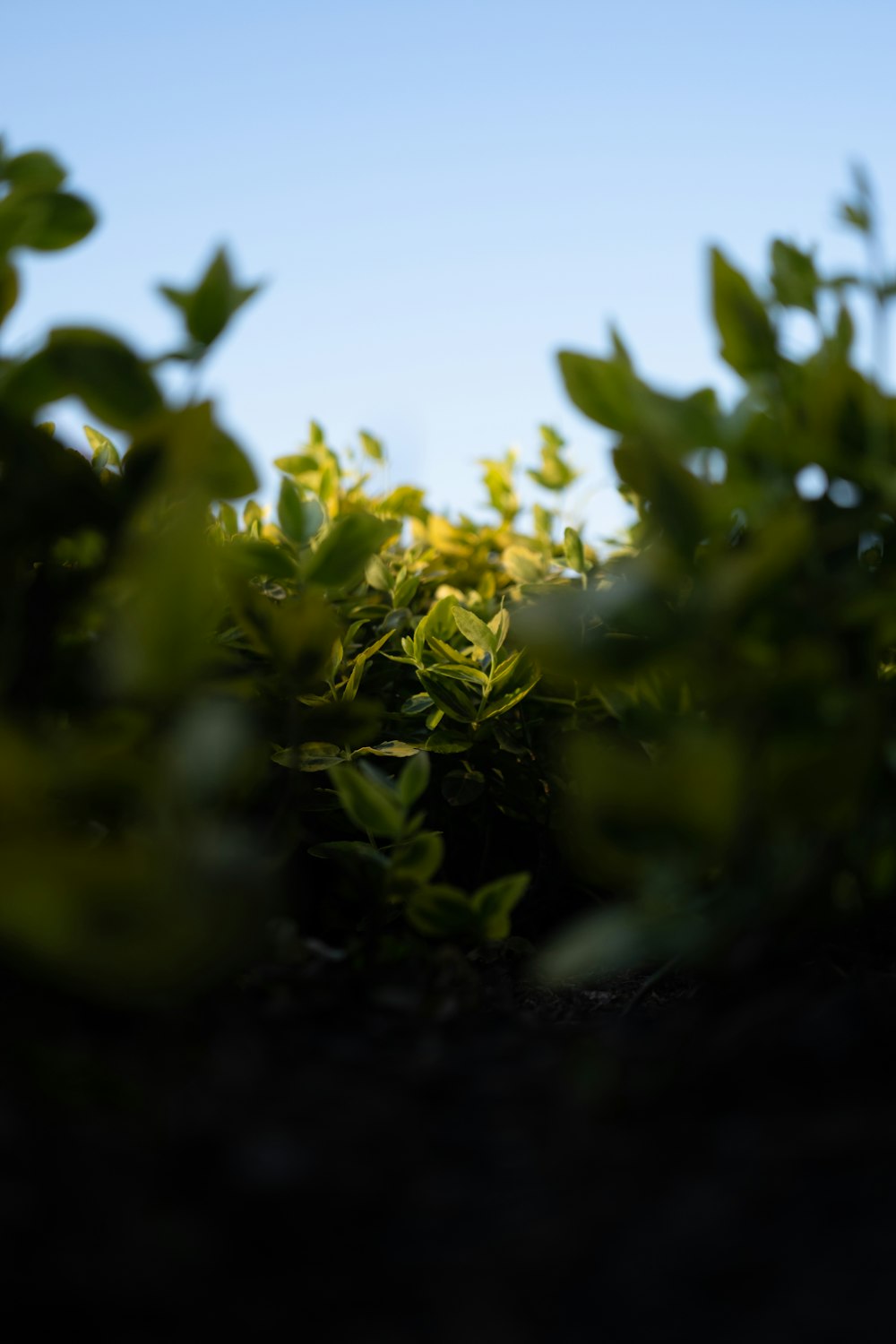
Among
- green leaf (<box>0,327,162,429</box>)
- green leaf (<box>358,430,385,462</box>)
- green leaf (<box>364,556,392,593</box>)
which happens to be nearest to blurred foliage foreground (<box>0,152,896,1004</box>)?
green leaf (<box>0,327,162,429</box>)

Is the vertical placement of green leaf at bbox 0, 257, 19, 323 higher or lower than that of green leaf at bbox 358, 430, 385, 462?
higher

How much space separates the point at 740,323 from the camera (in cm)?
85

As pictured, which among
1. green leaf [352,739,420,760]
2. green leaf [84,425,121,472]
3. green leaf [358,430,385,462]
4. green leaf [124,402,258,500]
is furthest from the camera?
green leaf [358,430,385,462]

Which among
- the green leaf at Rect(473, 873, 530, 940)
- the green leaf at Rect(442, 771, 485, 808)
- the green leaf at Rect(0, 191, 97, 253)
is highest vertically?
the green leaf at Rect(0, 191, 97, 253)

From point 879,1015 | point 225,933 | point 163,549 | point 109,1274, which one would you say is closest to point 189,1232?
point 109,1274

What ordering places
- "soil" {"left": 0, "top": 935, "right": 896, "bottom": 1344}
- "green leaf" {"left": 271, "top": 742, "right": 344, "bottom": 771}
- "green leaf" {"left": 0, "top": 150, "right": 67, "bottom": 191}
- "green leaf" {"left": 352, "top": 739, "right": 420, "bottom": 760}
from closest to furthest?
"soil" {"left": 0, "top": 935, "right": 896, "bottom": 1344} < "green leaf" {"left": 0, "top": 150, "right": 67, "bottom": 191} < "green leaf" {"left": 271, "top": 742, "right": 344, "bottom": 771} < "green leaf" {"left": 352, "top": 739, "right": 420, "bottom": 760}

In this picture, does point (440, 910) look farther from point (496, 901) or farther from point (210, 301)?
point (210, 301)

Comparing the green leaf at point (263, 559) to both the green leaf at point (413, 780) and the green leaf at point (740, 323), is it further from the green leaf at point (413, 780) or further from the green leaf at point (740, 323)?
the green leaf at point (740, 323)

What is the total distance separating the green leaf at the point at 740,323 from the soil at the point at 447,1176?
0.50m

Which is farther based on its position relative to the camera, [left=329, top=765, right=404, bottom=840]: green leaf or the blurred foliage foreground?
[left=329, top=765, right=404, bottom=840]: green leaf

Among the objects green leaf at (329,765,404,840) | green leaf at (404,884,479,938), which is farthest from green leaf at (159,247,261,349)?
green leaf at (404,884,479,938)

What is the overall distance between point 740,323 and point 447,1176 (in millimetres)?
675

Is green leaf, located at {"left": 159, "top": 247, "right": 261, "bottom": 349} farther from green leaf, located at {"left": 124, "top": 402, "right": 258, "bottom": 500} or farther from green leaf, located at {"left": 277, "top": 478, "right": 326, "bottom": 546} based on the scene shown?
green leaf, located at {"left": 277, "top": 478, "right": 326, "bottom": 546}

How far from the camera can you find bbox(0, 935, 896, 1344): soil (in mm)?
482
